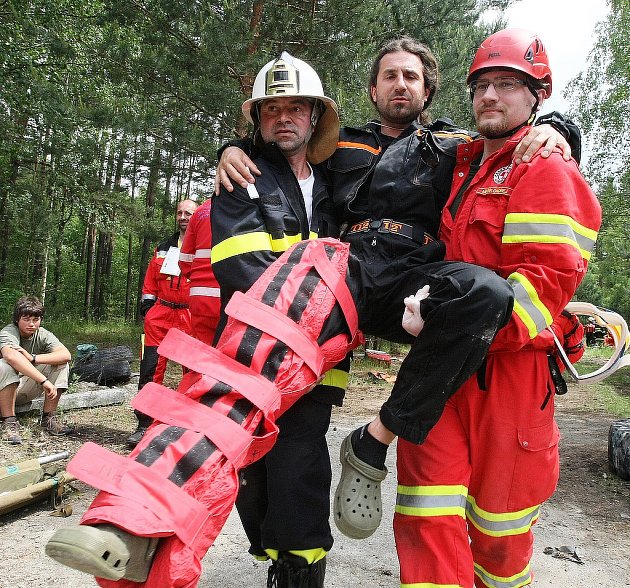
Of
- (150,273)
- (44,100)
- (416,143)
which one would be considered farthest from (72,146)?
(416,143)

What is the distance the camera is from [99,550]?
1624 mm

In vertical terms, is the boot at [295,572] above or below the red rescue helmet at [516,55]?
below

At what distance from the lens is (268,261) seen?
2.57 m

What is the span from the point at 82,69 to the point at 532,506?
42.6 ft

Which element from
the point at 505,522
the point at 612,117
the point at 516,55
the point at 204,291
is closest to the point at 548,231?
the point at 516,55

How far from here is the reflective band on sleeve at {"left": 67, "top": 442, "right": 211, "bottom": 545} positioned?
5.77 ft

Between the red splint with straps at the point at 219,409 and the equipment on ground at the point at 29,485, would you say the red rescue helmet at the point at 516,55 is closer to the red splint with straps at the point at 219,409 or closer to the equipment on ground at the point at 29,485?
the red splint with straps at the point at 219,409

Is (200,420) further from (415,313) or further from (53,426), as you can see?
(53,426)

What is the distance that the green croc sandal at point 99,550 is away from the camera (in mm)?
1613

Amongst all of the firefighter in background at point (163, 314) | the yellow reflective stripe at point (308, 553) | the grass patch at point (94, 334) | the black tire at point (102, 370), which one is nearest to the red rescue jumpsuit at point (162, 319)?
the firefighter in background at point (163, 314)

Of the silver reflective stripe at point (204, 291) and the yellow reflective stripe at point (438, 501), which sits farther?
the silver reflective stripe at point (204, 291)

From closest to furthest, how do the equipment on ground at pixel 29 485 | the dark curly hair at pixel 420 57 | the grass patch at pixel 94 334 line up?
the dark curly hair at pixel 420 57 → the equipment on ground at pixel 29 485 → the grass patch at pixel 94 334

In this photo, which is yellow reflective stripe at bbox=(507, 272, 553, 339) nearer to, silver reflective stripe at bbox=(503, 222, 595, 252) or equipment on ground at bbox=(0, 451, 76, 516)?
silver reflective stripe at bbox=(503, 222, 595, 252)

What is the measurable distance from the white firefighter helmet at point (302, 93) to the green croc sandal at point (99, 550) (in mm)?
2049
